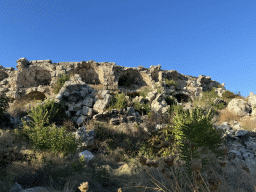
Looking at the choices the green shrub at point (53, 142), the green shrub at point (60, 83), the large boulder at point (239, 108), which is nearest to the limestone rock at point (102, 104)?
the green shrub at point (60, 83)

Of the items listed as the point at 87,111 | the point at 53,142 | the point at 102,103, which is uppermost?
the point at 102,103

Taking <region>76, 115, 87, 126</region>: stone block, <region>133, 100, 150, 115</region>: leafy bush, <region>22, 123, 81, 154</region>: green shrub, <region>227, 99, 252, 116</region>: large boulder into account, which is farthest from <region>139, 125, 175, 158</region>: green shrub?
<region>227, 99, 252, 116</region>: large boulder

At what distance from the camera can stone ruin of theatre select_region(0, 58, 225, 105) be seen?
49.6 feet

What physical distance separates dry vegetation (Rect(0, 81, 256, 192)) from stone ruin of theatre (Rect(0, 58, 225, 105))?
278 inches

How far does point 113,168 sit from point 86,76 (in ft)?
41.7

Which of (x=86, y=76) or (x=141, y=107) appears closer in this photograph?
(x=141, y=107)

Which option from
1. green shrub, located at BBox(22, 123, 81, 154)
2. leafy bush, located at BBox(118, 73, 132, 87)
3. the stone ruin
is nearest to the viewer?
green shrub, located at BBox(22, 123, 81, 154)

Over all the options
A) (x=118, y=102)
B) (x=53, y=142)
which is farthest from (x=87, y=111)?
(x=53, y=142)

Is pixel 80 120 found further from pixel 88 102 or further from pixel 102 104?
pixel 102 104

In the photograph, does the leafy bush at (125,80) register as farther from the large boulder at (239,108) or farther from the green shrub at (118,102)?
the large boulder at (239,108)

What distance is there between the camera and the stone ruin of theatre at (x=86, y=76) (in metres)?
15.1

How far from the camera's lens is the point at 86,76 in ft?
56.1

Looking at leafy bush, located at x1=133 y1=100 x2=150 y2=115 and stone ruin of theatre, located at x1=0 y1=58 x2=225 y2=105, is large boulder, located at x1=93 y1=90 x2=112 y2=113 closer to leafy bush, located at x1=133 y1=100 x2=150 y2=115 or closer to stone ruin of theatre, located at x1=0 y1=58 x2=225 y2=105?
leafy bush, located at x1=133 y1=100 x2=150 y2=115

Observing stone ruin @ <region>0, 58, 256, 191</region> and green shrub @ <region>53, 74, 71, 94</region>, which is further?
green shrub @ <region>53, 74, 71, 94</region>
